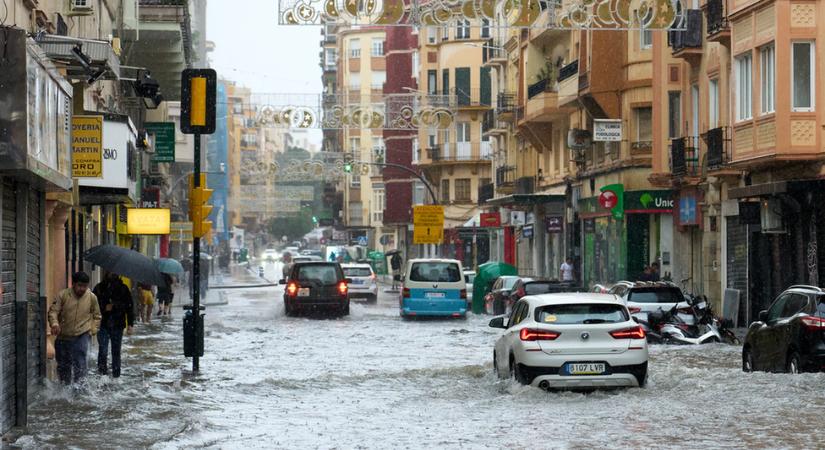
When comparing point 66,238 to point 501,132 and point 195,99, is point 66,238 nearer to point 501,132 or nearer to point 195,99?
point 195,99

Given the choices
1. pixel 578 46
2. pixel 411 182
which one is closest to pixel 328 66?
pixel 411 182

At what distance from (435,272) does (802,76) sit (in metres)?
12.8

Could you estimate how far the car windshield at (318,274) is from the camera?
40219mm

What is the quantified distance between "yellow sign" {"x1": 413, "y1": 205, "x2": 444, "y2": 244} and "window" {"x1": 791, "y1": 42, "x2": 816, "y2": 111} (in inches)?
1379

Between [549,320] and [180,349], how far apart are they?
13.1 m

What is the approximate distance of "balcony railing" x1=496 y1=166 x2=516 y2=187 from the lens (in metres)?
68.0

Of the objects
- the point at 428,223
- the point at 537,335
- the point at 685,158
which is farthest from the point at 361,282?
the point at 537,335

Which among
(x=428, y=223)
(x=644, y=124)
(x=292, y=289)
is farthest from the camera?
(x=428, y=223)

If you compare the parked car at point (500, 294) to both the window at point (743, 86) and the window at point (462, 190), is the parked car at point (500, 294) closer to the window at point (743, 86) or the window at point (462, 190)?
the window at point (743, 86)

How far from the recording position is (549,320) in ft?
59.0

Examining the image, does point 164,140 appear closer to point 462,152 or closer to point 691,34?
point 691,34

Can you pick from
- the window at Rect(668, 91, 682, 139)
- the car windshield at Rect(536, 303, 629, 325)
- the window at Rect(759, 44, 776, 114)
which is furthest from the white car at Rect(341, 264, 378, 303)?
the car windshield at Rect(536, 303, 629, 325)

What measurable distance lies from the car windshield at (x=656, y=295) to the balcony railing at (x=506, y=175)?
125ft

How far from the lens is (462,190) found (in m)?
88.7
